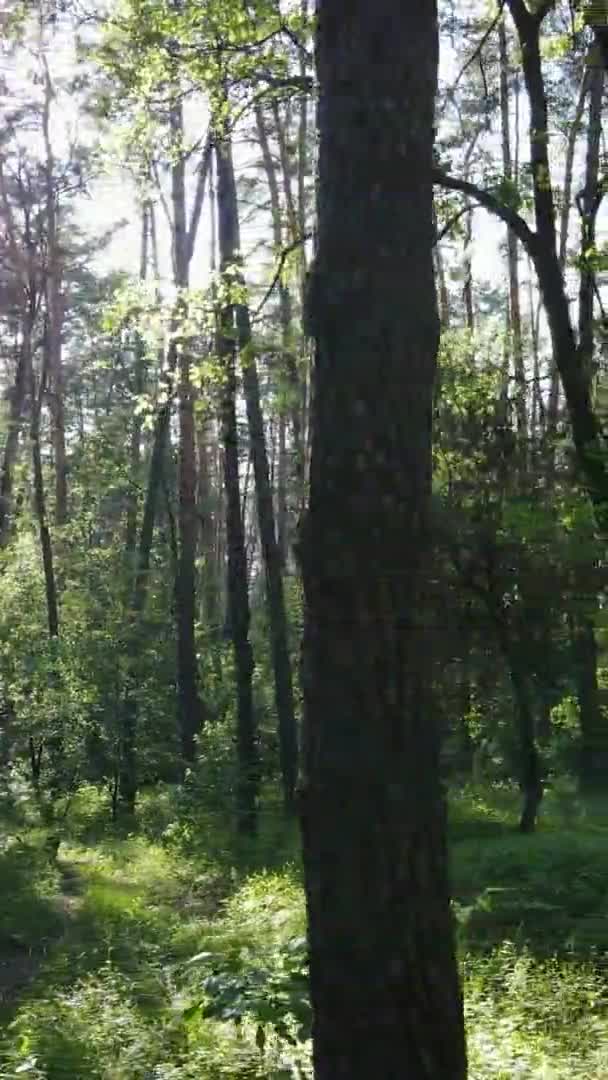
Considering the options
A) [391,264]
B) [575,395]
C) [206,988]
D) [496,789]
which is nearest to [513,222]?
[575,395]

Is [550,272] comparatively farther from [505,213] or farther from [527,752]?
[527,752]

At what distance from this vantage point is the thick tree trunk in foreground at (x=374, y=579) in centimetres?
315

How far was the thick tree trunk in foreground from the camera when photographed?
315 cm

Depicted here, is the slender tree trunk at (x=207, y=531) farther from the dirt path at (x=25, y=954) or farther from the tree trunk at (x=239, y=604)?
the dirt path at (x=25, y=954)

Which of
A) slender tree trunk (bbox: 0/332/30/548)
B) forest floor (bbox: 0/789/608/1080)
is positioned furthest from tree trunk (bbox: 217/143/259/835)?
slender tree trunk (bbox: 0/332/30/548)

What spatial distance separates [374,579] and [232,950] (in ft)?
15.9

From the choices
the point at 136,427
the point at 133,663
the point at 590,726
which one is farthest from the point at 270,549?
the point at 136,427

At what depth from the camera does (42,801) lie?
57.5 feet

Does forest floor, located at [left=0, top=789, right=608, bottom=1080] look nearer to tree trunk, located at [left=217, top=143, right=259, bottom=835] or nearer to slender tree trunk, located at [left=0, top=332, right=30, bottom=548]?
tree trunk, located at [left=217, top=143, right=259, bottom=835]

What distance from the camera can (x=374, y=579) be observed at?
324cm

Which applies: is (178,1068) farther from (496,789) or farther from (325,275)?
(496,789)

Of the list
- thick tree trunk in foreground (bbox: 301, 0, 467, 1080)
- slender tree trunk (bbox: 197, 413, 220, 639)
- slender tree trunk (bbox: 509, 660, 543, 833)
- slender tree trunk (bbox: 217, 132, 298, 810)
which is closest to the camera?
thick tree trunk in foreground (bbox: 301, 0, 467, 1080)

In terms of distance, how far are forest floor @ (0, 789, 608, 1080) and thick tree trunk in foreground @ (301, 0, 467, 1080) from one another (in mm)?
1085

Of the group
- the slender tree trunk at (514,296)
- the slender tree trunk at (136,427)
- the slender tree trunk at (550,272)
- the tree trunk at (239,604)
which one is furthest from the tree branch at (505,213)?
the slender tree trunk at (136,427)
